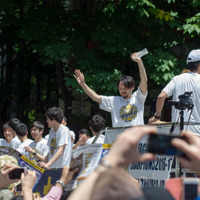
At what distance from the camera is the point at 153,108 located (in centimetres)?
1504

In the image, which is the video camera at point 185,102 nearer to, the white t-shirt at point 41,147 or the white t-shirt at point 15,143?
the white t-shirt at point 41,147

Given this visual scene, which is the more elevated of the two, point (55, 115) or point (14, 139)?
point (55, 115)

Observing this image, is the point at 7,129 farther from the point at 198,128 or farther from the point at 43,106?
the point at 43,106

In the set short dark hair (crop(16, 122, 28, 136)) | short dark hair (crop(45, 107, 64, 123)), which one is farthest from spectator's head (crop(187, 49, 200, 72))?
short dark hair (crop(16, 122, 28, 136))

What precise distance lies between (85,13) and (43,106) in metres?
9.45

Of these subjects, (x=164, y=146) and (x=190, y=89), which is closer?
(x=164, y=146)

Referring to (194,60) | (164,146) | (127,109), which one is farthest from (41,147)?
(164,146)

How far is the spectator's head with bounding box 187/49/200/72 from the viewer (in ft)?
21.2

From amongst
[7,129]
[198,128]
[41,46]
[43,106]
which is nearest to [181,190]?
[198,128]

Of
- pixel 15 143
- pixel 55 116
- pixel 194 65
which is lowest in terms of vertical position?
pixel 15 143

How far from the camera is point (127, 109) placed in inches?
277

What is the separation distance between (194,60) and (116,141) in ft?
15.5

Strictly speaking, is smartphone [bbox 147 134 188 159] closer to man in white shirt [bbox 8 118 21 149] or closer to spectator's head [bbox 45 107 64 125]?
spectator's head [bbox 45 107 64 125]

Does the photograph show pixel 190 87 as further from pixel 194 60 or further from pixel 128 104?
pixel 128 104
